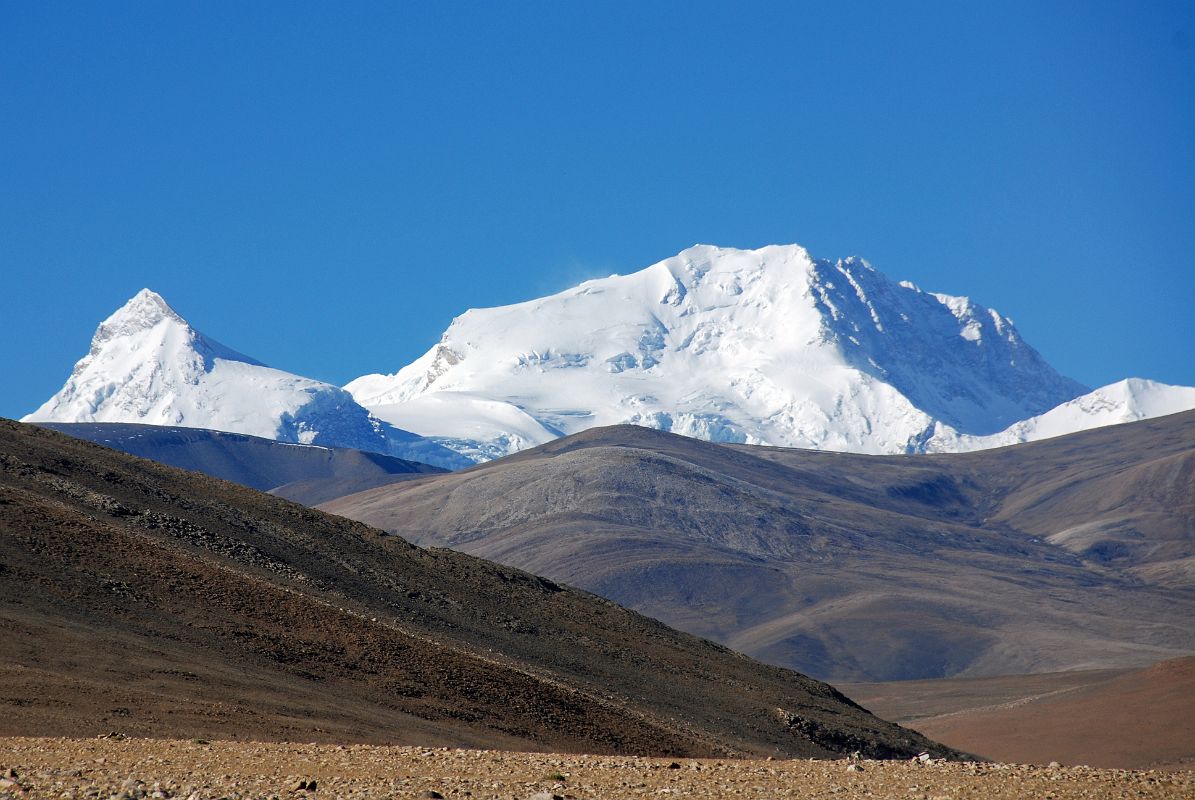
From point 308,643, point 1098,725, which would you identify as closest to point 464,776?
point 308,643

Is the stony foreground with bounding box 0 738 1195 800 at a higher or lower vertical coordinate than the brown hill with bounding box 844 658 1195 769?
lower

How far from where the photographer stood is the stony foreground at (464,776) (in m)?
20.9

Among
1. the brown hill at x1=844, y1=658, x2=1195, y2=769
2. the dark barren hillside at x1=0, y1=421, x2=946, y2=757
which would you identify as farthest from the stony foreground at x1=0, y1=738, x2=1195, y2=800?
the brown hill at x1=844, y1=658, x2=1195, y2=769

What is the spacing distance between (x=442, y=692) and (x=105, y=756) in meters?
21.2

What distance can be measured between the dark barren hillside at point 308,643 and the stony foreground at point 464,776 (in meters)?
6.74

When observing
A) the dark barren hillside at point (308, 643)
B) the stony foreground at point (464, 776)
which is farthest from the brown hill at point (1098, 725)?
the stony foreground at point (464, 776)

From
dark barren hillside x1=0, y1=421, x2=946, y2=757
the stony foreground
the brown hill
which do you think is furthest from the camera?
the brown hill

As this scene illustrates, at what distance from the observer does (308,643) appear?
4622 centimetres

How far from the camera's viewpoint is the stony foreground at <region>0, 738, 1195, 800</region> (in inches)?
822

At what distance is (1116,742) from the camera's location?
75.0 metres

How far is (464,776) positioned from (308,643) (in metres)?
23.9

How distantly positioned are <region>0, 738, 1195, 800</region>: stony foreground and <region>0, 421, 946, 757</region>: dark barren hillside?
6.74m

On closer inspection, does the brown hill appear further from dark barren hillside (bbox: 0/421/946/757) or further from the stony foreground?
the stony foreground

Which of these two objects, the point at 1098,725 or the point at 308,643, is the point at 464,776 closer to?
the point at 308,643
